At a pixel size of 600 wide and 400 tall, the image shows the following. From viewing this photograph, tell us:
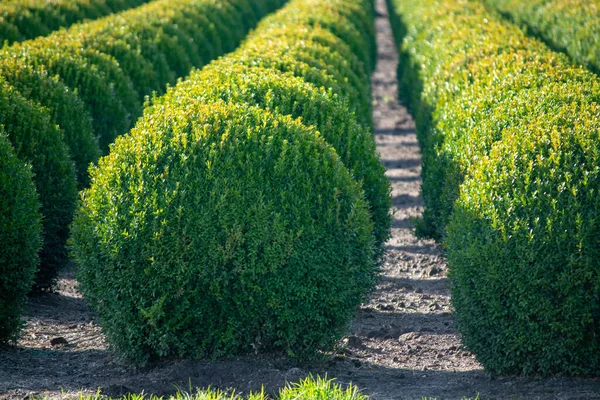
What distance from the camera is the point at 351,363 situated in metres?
5.30

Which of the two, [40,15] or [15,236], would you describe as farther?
[40,15]

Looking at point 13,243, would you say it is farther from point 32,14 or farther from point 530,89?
point 32,14

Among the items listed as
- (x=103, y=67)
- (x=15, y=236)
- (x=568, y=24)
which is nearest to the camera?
(x=15, y=236)

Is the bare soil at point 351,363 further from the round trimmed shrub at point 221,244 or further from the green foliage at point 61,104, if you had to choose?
the green foliage at point 61,104

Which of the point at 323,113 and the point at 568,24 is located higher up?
the point at 568,24

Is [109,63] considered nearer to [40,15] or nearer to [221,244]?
[221,244]

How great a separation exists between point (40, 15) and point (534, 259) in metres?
12.1

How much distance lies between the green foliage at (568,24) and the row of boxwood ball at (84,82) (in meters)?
6.18

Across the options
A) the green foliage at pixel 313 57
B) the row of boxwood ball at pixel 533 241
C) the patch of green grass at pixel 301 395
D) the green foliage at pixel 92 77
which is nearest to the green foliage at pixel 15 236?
the patch of green grass at pixel 301 395

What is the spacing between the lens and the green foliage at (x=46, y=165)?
6.13m

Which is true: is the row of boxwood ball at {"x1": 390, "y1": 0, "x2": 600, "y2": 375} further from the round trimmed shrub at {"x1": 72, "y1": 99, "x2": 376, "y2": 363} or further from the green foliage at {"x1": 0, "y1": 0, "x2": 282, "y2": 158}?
the green foliage at {"x1": 0, "y1": 0, "x2": 282, "y2": 158}

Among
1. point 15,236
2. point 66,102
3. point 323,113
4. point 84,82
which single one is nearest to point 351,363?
point 323,113

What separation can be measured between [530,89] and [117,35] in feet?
21.3

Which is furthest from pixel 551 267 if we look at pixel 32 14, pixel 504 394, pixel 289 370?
pixel 32 14
